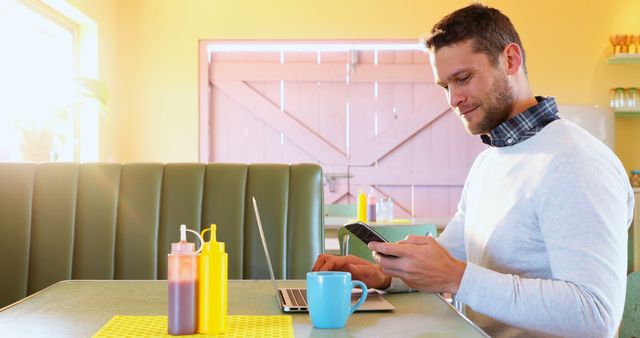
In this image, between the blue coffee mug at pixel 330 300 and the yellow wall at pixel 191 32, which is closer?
the blue coffee mug at pixel 330 300

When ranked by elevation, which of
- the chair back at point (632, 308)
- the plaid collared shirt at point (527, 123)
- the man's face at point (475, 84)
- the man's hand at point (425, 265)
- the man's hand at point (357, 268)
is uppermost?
the man's face at point (475, 84)

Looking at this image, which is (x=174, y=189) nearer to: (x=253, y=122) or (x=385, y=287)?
(x=385, y=287)

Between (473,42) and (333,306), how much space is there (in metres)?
0.75

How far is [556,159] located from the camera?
4.90 ft

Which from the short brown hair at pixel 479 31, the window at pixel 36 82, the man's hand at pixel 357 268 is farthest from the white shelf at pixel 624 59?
the man's hand at pixel 357 268

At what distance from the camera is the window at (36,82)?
12.9ft

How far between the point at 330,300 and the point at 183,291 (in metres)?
0.28

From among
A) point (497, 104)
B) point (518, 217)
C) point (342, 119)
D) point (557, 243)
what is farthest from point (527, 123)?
point (342, 119)

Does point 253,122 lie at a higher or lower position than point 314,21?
lower

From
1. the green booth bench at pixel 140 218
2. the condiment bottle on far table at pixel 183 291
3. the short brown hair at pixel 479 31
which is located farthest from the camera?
the green booth bench at pixel 140 218

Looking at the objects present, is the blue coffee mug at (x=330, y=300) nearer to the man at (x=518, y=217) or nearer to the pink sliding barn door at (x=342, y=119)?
the man at (x=518, y=217)

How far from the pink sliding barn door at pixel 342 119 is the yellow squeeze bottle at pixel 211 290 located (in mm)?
4689

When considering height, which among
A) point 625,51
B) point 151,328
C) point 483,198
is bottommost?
point 151,328

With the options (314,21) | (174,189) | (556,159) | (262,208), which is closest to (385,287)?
(556,159)
